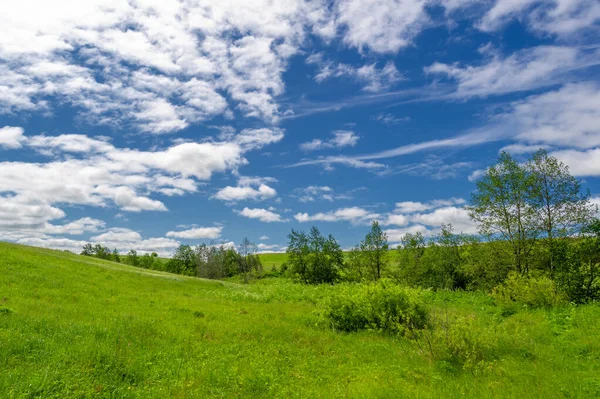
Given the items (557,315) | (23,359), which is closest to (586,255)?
(557,315)

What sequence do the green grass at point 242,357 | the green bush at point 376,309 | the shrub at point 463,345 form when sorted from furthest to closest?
the green bush at point 376,309
the shrub at point 463,345
the green grass at point 242,357

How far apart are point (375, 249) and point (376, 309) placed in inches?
2071

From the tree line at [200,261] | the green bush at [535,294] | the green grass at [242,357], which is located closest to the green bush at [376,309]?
the green grass at [242,357]

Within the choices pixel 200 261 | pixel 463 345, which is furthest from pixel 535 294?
pixel 200 261

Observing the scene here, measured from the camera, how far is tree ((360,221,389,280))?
72.2 metres

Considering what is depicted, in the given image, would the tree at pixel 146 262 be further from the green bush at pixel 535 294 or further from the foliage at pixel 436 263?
the green bush at pixel 535 294

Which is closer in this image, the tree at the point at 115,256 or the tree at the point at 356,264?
the tree at the point at 356,264

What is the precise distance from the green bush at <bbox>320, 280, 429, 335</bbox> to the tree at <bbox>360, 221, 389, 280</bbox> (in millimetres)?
51030

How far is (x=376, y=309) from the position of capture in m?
21.2

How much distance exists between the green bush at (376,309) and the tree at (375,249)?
51.0 metres

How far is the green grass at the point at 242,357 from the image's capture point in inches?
432

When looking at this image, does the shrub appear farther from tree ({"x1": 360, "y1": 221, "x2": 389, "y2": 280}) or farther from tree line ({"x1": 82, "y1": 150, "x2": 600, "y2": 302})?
tree ({"x1": 360, "y1": 221, "x2": 389, "y2": 280})

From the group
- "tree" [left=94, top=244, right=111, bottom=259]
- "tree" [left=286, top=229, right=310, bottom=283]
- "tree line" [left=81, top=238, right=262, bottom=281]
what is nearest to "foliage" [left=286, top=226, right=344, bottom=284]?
"tree" [left=286, top=229, right=310, bottom=283]

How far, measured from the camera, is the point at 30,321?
14.8 meters
